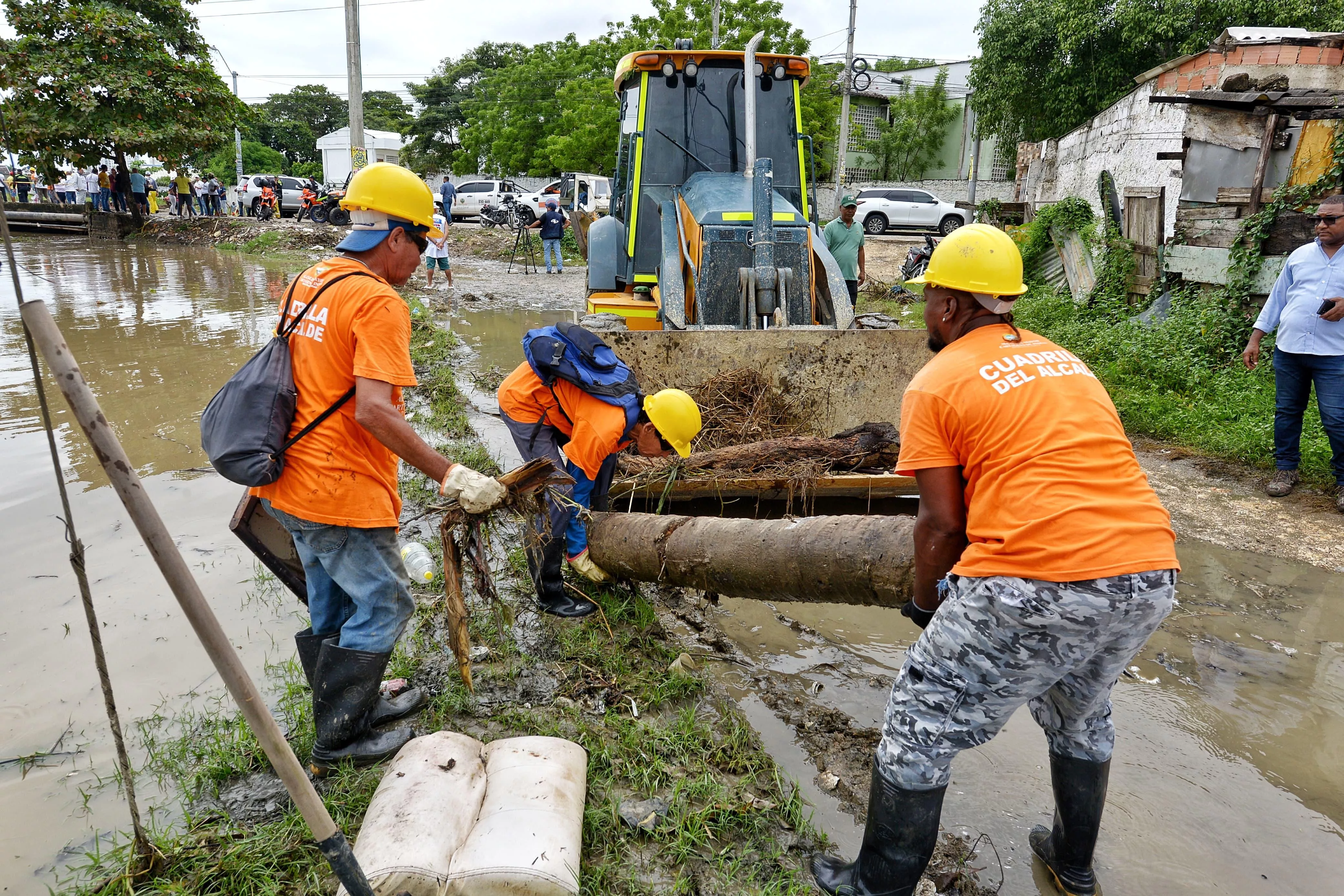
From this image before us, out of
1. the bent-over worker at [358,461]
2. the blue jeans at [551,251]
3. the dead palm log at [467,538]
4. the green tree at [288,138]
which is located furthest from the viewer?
the green tree at [288,138]

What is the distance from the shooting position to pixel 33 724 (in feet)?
9.61

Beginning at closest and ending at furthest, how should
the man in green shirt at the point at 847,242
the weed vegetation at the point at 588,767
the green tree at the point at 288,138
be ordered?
the weed vegetation at the point at 588,767 → the man in green shirt at the point at 847,242 → the green tree at the point at 288,138

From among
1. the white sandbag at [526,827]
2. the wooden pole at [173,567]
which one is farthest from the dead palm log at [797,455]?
the wooden pole at [173,567]

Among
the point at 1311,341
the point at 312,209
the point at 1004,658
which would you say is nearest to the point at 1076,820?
the point at 1004,658

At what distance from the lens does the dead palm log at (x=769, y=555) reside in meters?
2.88

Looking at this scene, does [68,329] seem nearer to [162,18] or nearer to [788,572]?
[788,572]

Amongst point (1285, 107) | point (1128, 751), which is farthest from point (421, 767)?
point (1285, 107)

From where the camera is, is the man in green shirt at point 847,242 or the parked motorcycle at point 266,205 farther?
the parked motorcycle at point 266,205

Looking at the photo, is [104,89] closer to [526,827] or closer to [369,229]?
[369,229]

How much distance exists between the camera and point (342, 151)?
37.9m

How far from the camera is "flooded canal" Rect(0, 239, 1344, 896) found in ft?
8.48

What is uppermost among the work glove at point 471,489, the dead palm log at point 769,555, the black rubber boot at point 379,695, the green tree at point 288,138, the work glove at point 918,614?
the green tree at point 288,138

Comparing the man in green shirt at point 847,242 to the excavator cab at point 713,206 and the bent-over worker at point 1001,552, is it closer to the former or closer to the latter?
the excavator cab at point 713,206

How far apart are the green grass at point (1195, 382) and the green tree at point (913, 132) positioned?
1116 inches
